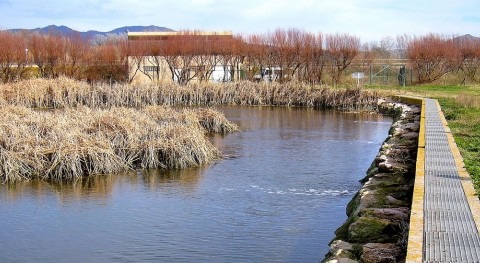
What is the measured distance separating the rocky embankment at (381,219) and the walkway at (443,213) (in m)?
0.22

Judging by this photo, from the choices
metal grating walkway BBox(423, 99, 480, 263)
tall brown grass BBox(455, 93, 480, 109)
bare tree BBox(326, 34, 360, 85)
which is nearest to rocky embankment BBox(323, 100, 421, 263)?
metal grating walkway BBox(423, 99, 480, 263)

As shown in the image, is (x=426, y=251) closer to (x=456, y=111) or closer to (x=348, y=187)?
(x=348, y=187)

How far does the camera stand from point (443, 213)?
22.1 feet

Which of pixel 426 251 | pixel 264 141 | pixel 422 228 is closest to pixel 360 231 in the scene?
pixel 422 228

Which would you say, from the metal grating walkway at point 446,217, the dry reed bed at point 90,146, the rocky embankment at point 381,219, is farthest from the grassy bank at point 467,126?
the dry reed bed at point 90,146

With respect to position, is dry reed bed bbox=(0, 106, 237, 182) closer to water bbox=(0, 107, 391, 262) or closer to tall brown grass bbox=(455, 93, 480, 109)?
water bbox=(0, 107, 391, 262)

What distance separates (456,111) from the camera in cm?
2041

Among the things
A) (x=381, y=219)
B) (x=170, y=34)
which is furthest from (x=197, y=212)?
(x=170, y=34)

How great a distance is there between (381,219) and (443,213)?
Result: 668 millimetres

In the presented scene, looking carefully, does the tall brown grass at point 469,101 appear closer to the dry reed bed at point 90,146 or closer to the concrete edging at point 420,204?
the dry reed bed at point 90,146

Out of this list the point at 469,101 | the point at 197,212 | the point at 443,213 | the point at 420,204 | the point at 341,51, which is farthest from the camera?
the point at 341,51

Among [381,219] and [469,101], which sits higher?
[469,101]

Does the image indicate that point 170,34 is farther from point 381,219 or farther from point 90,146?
point 381,219

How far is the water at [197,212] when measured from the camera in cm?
837
